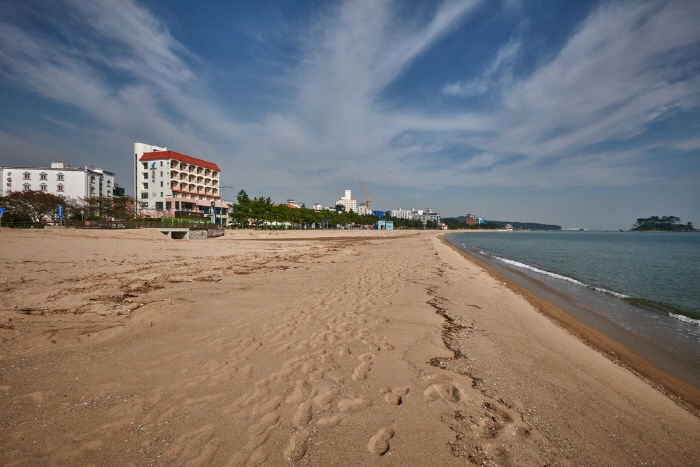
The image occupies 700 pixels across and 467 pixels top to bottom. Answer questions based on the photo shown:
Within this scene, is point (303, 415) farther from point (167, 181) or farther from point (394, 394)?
point (167, 181)

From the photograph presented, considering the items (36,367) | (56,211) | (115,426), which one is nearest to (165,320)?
(36,367)

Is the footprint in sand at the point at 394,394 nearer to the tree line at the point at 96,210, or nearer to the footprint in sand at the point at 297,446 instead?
the footprint in sand at the point at 297,446

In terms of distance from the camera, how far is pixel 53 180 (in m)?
77.3

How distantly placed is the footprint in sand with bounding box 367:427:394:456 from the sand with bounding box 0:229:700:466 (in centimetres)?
2

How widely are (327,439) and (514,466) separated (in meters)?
1.72

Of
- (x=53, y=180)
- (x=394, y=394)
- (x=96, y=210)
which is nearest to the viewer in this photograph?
(x=394, y=394)

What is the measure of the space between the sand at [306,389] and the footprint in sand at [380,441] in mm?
16

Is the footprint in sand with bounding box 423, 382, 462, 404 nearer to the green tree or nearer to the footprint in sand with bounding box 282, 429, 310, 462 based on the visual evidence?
the footprint in sand with bounding box 282, 429, 310, 462

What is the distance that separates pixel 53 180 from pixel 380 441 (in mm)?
110194

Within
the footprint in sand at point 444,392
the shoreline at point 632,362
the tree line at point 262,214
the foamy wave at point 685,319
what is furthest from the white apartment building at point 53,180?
the foamy wave at point 685,319

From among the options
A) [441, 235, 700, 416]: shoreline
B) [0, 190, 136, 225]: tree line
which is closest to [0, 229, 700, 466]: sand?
[441, 235, 700, 416]: shoreline

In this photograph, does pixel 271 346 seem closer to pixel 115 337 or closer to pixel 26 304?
pixel 115 337

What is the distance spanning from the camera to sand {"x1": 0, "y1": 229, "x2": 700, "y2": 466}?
271 cm

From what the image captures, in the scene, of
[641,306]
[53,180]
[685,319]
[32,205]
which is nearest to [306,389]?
[685,319]
